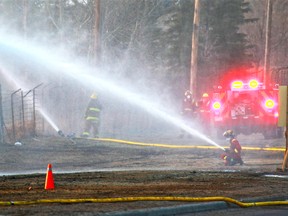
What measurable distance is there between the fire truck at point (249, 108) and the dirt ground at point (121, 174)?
0.69 m

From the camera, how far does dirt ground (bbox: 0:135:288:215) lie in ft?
37.1

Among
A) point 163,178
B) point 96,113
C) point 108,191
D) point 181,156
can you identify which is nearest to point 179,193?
point 108,191

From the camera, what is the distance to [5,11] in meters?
68.1

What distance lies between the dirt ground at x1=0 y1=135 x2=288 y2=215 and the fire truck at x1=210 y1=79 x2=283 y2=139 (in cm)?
69

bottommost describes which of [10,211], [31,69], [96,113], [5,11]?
[10,211]

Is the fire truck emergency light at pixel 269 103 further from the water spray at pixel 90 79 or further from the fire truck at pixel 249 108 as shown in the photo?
the water spray at pixel 90 79

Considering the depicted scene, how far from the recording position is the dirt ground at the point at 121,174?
1132 cm

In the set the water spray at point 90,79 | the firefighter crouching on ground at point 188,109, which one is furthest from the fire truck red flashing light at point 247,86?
the water spray at point 90,79

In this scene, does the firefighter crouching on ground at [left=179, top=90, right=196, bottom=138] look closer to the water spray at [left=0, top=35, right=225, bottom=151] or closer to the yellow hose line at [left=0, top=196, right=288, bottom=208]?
the water spray at [left=0, top=35, right=225, bottom=151]

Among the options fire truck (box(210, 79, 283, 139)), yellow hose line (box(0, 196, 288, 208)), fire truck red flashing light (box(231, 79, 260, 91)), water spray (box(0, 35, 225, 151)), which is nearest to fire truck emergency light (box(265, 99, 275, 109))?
fire truck (box(210, 79, 283, 139))

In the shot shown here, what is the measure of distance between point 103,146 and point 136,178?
11105mm

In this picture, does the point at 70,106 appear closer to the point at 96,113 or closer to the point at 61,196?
the point at 96,113

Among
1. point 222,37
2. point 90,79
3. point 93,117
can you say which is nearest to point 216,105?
point 93,117

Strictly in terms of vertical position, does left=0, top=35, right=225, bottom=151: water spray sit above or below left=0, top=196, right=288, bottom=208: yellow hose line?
above
